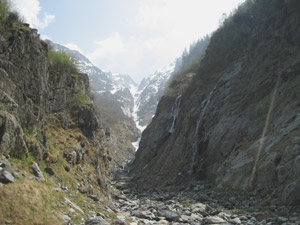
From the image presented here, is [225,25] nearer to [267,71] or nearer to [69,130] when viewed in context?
[267,71]

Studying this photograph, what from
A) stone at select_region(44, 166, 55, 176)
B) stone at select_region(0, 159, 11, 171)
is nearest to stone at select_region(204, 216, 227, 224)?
stone at select_region(44, 166, 55, 176)

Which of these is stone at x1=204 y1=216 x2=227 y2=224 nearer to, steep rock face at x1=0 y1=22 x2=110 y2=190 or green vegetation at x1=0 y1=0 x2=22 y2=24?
steep rock face at x1=0 y1=22 x2=110 y2=190

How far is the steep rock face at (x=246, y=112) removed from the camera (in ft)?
68.7

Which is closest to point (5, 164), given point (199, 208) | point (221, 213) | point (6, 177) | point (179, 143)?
point (6, 177)

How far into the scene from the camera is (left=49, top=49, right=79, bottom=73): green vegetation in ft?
90.4

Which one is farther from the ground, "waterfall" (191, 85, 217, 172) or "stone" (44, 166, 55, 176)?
"waterfall" (191, 85, 217, 172)

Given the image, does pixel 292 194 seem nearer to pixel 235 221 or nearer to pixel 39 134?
pixel 235 221

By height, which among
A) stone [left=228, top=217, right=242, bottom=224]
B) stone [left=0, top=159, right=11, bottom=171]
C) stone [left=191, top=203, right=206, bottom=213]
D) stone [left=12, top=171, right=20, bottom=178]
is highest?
stone [left=0, top=159, right=11, bottom=171]

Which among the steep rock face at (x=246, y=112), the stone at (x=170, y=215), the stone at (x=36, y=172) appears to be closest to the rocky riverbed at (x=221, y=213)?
the stone at (x=170, y=215)

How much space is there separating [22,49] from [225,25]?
155ft

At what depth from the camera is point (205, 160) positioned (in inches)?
1280

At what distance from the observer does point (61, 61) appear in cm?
2820

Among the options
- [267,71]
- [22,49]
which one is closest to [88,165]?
[22,49]

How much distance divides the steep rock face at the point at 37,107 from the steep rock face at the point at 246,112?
13.8 m
